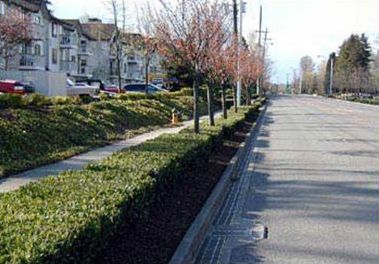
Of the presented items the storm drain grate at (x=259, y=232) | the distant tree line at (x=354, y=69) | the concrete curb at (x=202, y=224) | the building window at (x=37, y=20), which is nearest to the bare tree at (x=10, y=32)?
the building window at (x=37, y=20)

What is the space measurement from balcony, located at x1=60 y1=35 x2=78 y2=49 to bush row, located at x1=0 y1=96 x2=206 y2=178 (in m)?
52.5

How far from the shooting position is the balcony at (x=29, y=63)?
60156 millimetres

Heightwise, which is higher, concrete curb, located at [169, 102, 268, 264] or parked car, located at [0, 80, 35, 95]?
parked car, located at [0, 80, 35, 95]

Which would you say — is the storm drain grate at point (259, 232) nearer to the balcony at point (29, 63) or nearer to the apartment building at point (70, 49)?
the apartment building at point (70, 49)

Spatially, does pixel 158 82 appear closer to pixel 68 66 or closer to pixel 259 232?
pixel 68 66

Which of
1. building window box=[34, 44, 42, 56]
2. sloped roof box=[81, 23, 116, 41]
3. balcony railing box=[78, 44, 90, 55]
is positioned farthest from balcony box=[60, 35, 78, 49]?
building window box=[34, 44, 42, 56]

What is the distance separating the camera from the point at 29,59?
62.2 metres

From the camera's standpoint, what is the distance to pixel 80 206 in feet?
17.0

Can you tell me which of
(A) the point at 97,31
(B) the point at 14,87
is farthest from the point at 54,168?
(A) the point at 97,31

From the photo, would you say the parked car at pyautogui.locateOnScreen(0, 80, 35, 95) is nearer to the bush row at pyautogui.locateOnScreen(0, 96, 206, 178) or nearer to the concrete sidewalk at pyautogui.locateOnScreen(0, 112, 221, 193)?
the bush row at pyautogui.locateOnScreen(0, 96, 206, 178)

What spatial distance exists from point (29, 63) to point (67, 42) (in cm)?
1505

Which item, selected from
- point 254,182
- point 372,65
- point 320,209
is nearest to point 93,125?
point 254,182

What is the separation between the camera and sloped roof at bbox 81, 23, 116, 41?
3381 inches

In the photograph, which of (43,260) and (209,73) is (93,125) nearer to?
(209,73)
